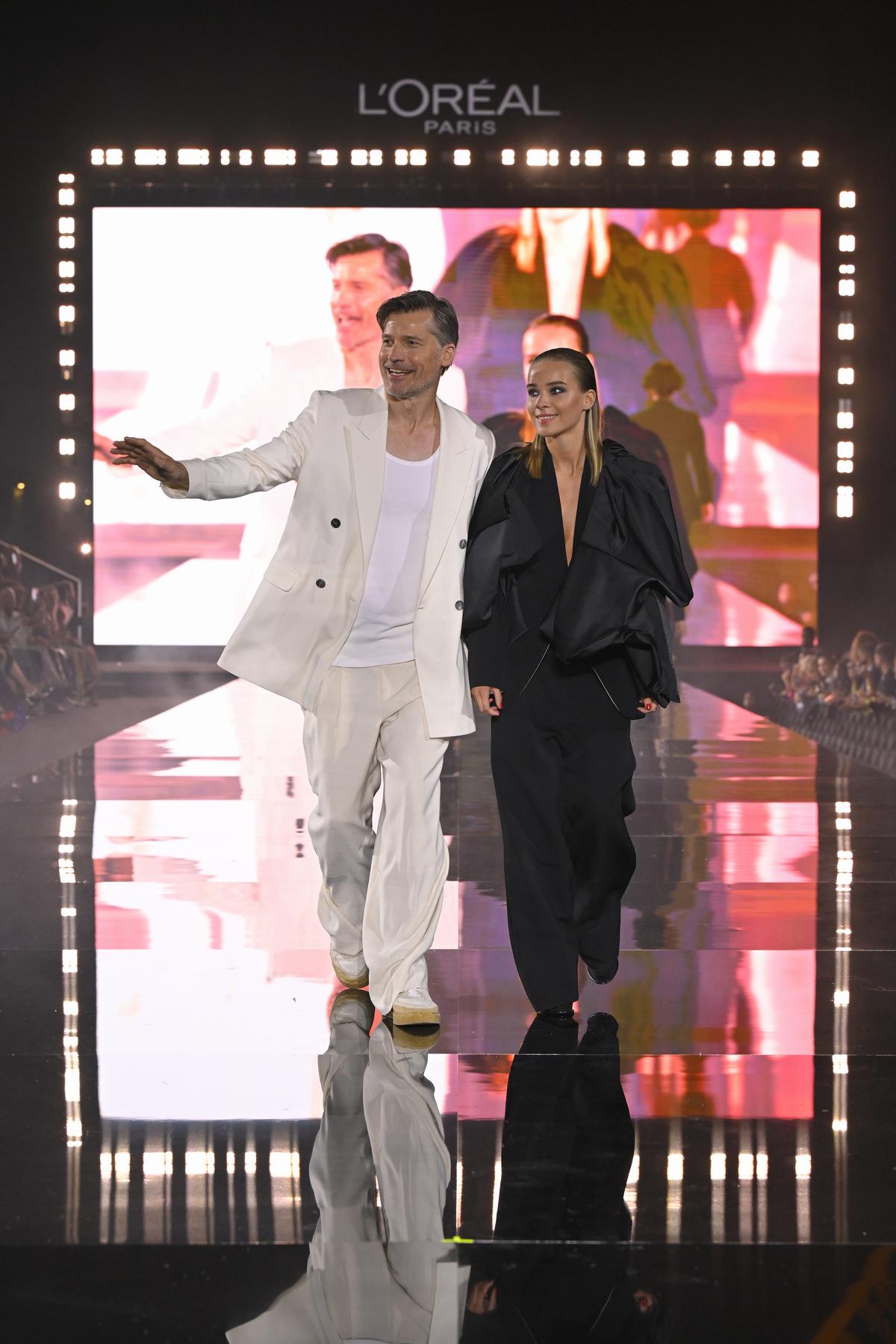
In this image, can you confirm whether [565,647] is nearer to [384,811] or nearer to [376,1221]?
[384,811]

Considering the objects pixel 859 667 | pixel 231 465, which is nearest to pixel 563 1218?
pixel 231 465

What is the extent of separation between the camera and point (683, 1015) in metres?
3.27

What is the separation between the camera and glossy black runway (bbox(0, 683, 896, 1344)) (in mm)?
1947

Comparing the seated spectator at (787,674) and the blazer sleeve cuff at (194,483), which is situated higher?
the blazer sleeve cuff at (194,483)

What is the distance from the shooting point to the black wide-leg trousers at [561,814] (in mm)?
3305

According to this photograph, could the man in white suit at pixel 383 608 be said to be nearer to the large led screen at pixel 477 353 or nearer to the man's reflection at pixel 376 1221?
the man's reflection at pixel 376 1221

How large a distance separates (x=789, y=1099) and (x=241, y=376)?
37.9ft

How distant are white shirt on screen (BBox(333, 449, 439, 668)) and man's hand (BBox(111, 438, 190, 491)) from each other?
442mm

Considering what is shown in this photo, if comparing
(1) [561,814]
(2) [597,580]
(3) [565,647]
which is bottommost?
→ (1) [561,814]

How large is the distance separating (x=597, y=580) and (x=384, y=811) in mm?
682

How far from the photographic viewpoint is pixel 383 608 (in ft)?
10.8

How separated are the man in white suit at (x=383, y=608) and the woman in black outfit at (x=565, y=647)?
3.3 inches

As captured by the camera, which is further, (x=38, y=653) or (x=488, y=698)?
(x=38, y=653)

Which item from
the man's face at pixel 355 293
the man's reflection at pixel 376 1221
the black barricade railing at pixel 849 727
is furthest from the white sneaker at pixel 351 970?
the man's face at pixel 355 293
